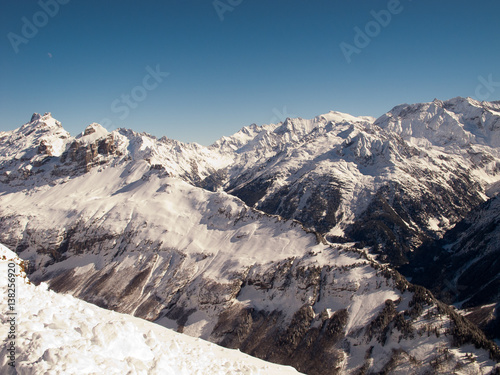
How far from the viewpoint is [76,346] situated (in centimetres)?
3002

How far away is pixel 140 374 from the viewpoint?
3070 cm

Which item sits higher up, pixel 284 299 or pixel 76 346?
pixel 76 346

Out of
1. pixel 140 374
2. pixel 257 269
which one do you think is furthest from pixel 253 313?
pixel 140 374

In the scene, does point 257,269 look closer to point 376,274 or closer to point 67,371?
point 376,274

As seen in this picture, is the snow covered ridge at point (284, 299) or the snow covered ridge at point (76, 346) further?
the snow covered ridge at point (284, 299)

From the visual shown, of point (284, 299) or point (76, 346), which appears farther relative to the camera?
point (284, 299)

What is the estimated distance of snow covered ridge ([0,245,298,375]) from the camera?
26.8m

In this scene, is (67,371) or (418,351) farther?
(418,351)

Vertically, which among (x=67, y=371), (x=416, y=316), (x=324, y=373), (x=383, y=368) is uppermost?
(x=67, y=371)

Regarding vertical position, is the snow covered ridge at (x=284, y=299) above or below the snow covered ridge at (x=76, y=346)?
below

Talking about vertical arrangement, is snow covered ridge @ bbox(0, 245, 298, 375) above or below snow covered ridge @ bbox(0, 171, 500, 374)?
above

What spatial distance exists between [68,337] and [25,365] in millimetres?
5177

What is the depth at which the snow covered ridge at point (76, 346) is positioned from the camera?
1054 inches

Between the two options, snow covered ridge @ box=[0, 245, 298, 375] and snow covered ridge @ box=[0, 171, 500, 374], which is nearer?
snow covered ridge @ box=[0, 245, 298, 375]
